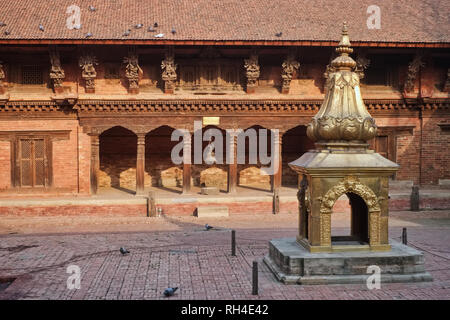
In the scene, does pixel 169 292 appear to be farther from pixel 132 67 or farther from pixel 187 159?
pixel 132 67

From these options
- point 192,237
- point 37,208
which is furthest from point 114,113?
point 192,237

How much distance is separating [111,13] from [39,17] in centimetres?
278

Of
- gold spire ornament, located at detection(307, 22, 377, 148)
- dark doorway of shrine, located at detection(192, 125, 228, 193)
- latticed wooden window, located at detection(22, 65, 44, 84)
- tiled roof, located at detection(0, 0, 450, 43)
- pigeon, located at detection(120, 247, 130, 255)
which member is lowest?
pigeon, located at detection(120, 247, 130, 255)

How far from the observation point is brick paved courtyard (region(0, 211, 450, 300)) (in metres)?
8.66

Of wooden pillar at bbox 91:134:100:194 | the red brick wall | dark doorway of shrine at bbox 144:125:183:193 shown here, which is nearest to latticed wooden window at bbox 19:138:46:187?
wooden pillar at bbox 91:134:100:194

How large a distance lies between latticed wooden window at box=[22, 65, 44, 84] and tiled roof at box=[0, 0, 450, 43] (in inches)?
64.2

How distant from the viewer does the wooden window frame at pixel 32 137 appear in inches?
754

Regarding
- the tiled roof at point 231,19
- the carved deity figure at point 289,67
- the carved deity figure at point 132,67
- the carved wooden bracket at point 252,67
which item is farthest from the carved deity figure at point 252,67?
the carved deity figure at point 132,67

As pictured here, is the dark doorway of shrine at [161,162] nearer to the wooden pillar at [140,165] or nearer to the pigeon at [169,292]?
the wooden pillar at [140,165]

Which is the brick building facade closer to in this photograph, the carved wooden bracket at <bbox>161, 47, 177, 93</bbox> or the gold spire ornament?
the carved wooden bracket at <bbox>161, 47, 177, 93</bbox>

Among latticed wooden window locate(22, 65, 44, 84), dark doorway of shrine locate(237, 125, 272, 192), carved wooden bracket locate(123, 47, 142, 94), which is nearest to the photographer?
carved wooden bracket locate(123, 47, 142, 94)

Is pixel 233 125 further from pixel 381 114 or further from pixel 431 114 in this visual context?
pixel 431 114

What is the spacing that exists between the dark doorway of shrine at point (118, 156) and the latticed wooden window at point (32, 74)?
183 inches

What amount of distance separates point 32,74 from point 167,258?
1164 cm
